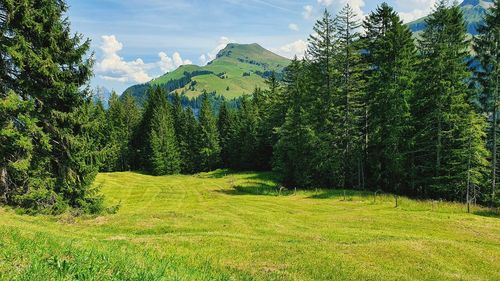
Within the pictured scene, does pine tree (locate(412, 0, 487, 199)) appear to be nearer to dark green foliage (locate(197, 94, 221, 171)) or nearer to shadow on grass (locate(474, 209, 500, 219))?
shadow on grass (locate(474, 209, 500, 219))

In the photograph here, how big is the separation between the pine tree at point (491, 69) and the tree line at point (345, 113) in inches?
4.1

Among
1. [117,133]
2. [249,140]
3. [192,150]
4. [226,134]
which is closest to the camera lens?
[249,140]

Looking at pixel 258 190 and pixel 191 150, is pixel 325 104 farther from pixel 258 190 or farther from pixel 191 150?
pixel 191 150

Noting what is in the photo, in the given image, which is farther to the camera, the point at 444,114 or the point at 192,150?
the point at 192,150

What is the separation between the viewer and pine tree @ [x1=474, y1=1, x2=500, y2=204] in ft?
119

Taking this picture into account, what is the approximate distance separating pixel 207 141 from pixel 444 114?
54889 millimetres

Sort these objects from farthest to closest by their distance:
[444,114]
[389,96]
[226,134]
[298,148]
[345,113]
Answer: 1. [226,134]
2. [298,148]
3. [345,113]
4. [389,96]
5. [444,114]

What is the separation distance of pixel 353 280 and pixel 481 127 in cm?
3074

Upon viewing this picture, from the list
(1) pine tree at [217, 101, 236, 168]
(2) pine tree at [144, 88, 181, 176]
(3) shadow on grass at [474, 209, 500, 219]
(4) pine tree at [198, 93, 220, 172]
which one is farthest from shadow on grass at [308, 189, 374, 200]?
(2) pine tree at [144, 88, 181, 176]

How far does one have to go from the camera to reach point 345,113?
149 ft

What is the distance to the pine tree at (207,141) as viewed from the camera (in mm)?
83250

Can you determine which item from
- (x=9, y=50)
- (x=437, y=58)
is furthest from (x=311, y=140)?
(x=9, y=50)

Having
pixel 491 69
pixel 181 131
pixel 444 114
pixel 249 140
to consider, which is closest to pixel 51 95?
pixel 444 114

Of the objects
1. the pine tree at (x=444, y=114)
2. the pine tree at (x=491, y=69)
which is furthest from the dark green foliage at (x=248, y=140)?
the pine tree at (x=491, y=69)
